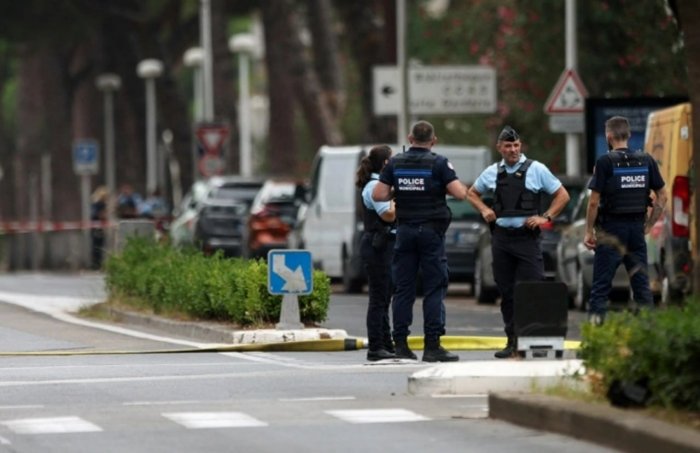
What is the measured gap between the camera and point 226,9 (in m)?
57.1

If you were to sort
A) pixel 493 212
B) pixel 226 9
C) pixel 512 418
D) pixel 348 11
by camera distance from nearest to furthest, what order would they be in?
pixel 512 418, pixel 493 212, pixel 348 11, pixel 226 9

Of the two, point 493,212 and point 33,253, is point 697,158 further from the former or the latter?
point 33,253

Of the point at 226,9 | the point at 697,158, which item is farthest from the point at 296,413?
the point at 226,9

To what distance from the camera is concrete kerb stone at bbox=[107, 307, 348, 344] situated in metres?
20.7

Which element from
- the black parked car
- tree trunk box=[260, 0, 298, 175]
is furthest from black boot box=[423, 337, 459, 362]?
tree trunk box=[260, 0, 298, 175]

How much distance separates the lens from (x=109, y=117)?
2724 inches

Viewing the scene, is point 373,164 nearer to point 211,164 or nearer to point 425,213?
point 425,213

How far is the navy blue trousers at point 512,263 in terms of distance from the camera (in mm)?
18734

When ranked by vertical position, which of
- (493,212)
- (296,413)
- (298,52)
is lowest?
(296,413)

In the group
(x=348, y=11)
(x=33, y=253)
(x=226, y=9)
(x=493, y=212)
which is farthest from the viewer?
(x=226, y=9)

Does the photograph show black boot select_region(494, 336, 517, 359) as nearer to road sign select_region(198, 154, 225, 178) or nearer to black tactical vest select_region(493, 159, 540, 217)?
black tactical vest select_region(493, 159, 540, 217)

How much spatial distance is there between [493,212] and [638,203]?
136cm

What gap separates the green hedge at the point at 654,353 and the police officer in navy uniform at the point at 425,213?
16.8ft

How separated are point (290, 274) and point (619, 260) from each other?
9.52 ft
